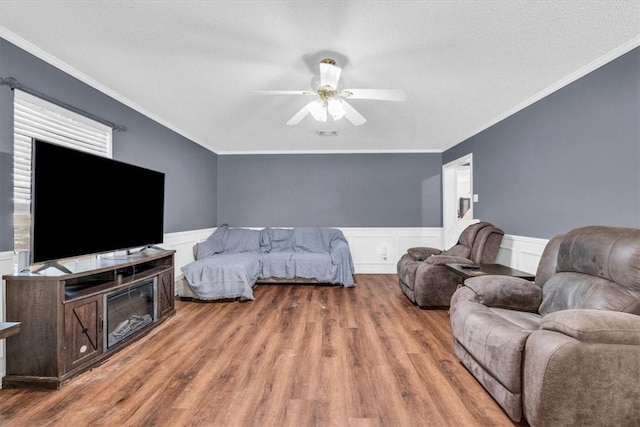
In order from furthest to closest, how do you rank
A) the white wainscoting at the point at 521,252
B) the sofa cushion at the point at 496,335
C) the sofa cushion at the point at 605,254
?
the white wainscoting at the point at 521,252, the sofa cushion at the point at 605,254, the sofa cushion at the point at 496,335

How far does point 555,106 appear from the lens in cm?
281

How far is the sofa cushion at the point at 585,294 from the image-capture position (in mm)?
1617

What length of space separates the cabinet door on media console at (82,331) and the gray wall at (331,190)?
3.68 meters

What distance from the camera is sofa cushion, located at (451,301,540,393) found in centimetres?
157

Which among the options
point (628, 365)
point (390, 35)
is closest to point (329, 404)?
point (628, 365)

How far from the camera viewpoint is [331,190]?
19.1 ft

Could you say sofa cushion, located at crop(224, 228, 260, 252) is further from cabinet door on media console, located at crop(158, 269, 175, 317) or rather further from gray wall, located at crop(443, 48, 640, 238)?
gray wall, located at crop(443, 48, 640, 238)

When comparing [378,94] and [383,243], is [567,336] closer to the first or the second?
[378,94]

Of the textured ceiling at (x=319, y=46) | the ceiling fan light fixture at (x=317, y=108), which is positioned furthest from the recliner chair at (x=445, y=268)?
the ceiling fan light fixture at (x=317, y=108)

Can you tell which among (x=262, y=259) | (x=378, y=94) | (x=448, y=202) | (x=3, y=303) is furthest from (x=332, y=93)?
(x=448, y=202)

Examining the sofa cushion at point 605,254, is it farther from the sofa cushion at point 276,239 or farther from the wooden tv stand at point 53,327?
the sofa cushion at point 276,239

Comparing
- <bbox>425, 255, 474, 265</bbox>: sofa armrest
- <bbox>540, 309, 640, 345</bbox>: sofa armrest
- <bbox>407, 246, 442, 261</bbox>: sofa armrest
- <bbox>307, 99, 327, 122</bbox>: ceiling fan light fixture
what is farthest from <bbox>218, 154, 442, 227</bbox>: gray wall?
<bbox>540, 309, 640, 345</bbox>: sofa armrest

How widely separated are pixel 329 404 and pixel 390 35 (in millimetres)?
2503

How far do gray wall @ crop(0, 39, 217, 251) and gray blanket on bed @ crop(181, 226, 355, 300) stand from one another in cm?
68
